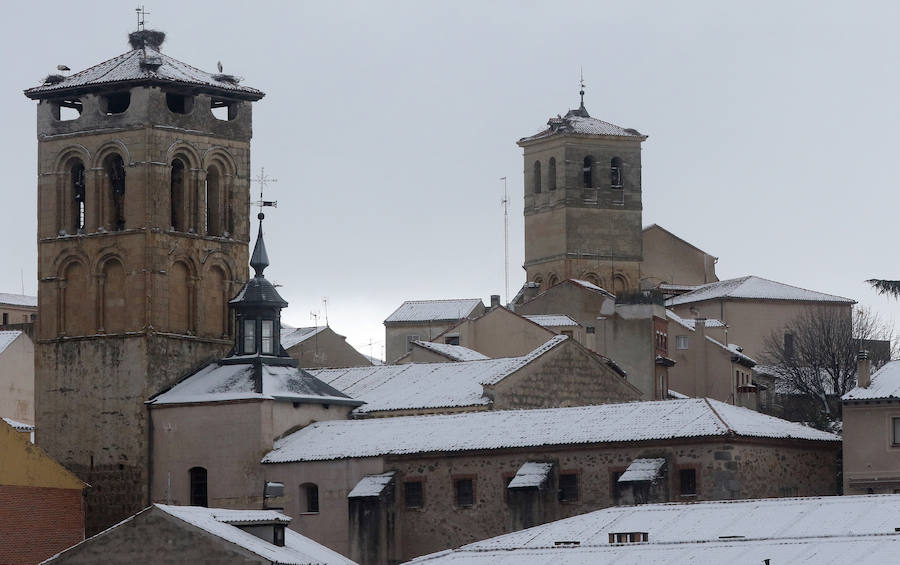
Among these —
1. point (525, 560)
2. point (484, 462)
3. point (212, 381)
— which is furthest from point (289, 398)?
point (525, 560)

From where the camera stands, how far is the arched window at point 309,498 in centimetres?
8344

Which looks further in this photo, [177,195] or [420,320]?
[420,320]

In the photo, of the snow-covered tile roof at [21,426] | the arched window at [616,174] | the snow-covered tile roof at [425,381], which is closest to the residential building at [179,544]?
the snow-covered tile roof at [425,381]

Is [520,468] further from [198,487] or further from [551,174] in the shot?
[551,174]

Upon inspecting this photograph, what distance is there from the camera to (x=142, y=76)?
9100cm

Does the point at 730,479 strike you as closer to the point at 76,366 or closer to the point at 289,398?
the point at 289,398

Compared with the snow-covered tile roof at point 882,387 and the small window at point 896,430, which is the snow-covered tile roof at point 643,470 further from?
the small window at point 896,430

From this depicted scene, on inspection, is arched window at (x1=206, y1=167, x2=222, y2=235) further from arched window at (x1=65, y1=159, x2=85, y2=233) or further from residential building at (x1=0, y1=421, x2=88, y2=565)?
residential building at (x1=0, y1=421, x2=88, y2=565)

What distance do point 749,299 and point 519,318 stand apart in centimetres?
2874

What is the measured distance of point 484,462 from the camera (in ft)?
264

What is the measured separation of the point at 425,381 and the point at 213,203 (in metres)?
9.43

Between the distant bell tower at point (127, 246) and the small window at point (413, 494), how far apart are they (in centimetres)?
1082

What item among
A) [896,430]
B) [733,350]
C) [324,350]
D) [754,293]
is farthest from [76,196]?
[754,293]

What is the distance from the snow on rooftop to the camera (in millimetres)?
121750
